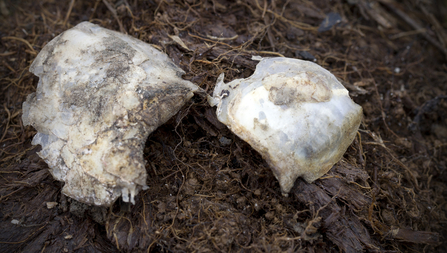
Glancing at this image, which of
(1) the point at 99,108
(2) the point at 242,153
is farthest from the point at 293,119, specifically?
(1) the point at 99,108

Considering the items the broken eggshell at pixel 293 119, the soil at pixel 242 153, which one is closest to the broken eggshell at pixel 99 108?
the soil at pixel 242 153

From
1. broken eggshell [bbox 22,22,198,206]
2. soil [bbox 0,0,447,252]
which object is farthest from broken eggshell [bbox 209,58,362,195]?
broken eggshell [bbox 22,22,198,206]

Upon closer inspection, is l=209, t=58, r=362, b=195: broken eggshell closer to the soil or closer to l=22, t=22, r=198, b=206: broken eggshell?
the soil

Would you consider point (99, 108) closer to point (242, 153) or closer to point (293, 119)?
point (242, 153)

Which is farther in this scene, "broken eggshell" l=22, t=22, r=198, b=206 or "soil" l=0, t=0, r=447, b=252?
"soil" l=0, t=0, r=447, b=252

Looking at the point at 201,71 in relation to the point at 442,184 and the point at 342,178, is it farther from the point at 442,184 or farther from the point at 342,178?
the point at 442,184
